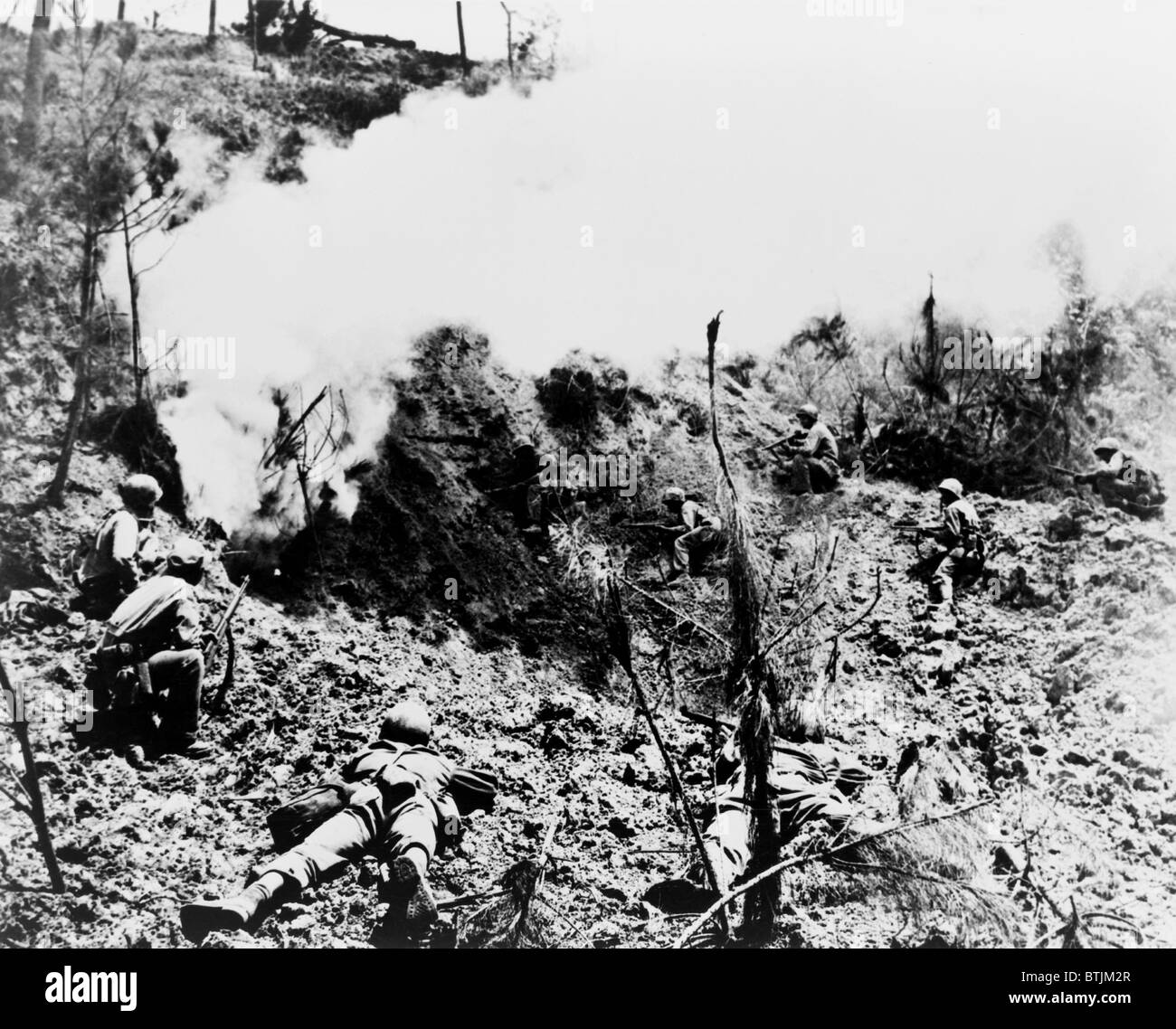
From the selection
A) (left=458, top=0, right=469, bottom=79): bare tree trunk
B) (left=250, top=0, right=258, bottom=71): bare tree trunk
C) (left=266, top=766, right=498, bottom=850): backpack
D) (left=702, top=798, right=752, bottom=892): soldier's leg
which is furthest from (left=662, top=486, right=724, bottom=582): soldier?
(left=250, top=0, right=258, bottom=71): bare tree trunk

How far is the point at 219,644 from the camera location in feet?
17.3

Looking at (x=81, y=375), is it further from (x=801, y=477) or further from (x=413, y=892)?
(x=801, y=477)

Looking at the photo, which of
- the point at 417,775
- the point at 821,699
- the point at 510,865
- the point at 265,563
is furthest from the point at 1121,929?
the point at 265,563

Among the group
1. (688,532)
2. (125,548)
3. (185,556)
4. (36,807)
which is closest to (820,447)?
(688,532)

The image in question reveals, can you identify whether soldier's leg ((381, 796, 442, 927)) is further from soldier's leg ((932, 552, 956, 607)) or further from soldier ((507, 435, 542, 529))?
soldier's leg ((932, 552, 956, 607))

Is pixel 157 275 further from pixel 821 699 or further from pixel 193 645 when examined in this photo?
pixel 821 699

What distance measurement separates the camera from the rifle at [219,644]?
17.0 ft

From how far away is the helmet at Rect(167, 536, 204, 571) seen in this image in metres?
5.33

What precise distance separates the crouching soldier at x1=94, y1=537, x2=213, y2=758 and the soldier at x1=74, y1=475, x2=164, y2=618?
184 millimetres

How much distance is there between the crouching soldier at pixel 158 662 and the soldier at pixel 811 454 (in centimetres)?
373

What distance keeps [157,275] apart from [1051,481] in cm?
583

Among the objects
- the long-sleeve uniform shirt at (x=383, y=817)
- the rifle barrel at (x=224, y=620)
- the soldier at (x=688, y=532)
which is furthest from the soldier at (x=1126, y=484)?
the rifle barrel at (x=224, y=620)

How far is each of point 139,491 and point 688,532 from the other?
3.24 meters
